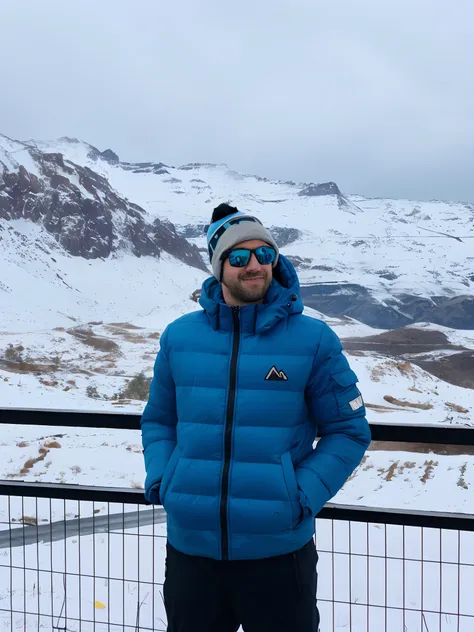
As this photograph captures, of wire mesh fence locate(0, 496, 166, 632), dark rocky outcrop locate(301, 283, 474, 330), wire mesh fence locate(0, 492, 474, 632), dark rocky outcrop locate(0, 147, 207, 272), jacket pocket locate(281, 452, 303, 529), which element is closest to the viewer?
jacket pocket locate(281, 452, 303, 529)

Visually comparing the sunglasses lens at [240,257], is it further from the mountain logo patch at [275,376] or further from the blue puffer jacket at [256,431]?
the mountain logo patch at [275,376]

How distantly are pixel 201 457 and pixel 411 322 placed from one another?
94.0 ft

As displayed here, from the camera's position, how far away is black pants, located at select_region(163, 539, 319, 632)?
1262 millimetres

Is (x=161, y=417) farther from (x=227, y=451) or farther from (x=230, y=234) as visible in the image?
(x=230, y=234)

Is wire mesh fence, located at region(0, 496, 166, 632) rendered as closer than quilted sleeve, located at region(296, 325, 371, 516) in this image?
No

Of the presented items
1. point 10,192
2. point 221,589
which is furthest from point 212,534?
point 10,192

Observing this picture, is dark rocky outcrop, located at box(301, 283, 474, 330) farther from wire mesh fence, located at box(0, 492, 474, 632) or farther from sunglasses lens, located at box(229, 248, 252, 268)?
→ sunglasses lens, located at box(229, 248, 252, 268)

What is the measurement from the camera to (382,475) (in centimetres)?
690

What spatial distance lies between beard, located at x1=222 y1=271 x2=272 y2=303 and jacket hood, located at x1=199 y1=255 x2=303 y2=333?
26mm

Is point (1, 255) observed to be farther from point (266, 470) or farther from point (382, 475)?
point (266, 470)

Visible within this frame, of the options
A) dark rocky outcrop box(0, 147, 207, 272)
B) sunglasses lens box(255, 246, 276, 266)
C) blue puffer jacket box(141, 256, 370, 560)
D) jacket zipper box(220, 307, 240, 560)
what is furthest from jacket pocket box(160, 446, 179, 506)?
dark rocky outcrop box(0, 147, 207, 272)

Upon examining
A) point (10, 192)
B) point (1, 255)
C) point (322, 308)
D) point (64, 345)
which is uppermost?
point (10, 192)

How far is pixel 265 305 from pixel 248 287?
64mm

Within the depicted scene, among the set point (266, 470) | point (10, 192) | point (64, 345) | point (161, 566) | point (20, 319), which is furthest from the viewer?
point (10, 192)
